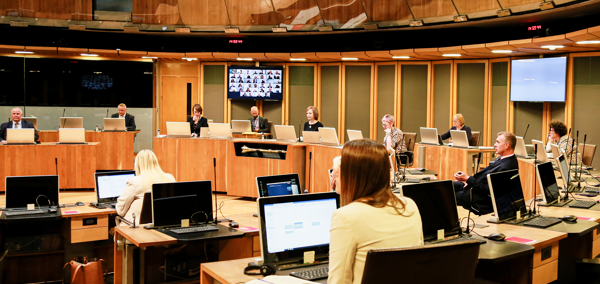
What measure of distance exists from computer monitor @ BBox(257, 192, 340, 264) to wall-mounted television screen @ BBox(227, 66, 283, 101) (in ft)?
33.5

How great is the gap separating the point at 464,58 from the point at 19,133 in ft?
28.7

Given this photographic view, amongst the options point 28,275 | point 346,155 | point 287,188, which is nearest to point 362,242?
point 346,155

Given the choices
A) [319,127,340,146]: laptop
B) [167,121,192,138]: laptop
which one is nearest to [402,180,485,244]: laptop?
[319,127,340,146]: laptop

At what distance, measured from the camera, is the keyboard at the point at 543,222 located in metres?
3.72

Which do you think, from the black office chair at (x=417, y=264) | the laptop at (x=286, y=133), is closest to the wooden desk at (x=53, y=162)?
the laptop at (x=286, y=133)

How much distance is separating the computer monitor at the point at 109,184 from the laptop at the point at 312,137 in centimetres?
332

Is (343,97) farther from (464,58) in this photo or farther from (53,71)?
(53,71)

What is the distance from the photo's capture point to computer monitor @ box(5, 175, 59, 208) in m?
4.60

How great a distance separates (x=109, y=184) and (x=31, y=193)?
0.70m

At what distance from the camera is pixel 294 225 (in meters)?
2.62

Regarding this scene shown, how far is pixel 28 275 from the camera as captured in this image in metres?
4.62

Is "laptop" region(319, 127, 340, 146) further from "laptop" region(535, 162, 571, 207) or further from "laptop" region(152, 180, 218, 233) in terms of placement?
"laptop" region(152, 180, 218, 233)

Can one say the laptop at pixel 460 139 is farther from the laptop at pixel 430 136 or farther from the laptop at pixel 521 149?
the laptop at pixel 521 149

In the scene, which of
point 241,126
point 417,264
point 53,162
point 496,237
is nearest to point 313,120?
point 241,126
